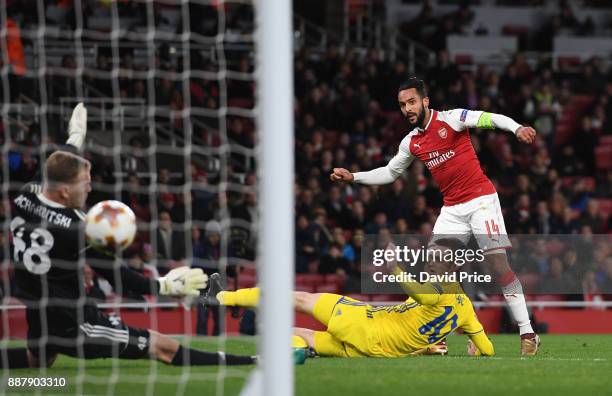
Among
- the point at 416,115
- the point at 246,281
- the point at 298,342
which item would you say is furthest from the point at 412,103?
the point at 246,281

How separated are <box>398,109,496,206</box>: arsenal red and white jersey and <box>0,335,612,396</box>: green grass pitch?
5.25 ft

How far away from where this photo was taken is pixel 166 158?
16094 millimetres

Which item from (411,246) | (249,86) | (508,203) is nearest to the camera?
(411,246)

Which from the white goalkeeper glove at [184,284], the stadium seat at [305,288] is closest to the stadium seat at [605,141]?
the stadium seat at [305,288]

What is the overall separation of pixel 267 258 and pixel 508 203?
11659 millimetres

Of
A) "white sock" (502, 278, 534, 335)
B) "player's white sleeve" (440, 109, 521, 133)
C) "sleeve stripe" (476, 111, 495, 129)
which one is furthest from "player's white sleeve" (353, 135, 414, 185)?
"white sock" (502, 278, 534, 335)

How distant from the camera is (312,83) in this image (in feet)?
60.6

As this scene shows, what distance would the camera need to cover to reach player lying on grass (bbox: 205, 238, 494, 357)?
324 inches

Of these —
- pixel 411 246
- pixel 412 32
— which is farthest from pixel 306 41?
pixel 411 246

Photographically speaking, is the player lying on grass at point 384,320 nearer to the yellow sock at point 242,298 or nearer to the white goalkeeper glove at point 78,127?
the yellow sock at point 242,298

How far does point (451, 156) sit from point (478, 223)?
1.99ft

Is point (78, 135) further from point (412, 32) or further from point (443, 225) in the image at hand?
point (412, 32)

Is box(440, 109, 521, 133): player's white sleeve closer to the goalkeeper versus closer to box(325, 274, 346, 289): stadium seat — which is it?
the goalkeeper

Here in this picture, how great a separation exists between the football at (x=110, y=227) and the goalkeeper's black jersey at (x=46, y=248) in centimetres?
23
